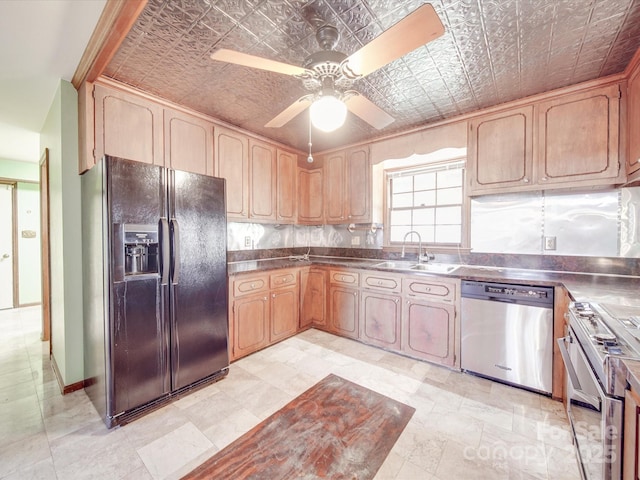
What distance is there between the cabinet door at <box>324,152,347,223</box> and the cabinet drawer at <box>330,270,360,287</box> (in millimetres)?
753

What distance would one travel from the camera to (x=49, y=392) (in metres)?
2.20

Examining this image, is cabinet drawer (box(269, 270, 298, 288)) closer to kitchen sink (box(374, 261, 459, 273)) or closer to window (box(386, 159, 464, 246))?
kitchen sink (box(374, 261, 459, 273))

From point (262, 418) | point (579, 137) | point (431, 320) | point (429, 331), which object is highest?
point (579, 137)

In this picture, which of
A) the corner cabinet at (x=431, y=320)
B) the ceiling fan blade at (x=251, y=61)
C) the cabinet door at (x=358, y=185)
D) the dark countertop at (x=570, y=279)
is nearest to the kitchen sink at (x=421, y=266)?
the dark countertop at (x=570, y=279)

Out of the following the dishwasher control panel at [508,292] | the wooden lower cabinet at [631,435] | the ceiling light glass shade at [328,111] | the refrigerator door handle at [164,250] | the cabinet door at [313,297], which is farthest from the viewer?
the cabinet door at [313,297]

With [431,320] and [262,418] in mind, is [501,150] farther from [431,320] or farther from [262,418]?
[262,418]

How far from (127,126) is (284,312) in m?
2.30

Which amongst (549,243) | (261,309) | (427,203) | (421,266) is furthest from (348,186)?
(549,243)

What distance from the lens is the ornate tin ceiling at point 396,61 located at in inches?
58.1

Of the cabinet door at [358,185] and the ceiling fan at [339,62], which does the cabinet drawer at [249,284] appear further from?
the ceiling fan at [339,62]

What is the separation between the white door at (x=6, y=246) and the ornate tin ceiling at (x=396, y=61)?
417cm

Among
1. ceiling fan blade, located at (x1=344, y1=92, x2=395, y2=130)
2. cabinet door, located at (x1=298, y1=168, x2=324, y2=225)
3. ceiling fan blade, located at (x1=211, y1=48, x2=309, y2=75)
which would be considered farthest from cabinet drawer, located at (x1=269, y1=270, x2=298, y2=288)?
ceiling fan blade, located at (x1=211, y1=48, x2=309, y2=75)

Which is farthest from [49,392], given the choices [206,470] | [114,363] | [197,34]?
[197,34]

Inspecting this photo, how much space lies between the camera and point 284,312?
3164 mm
